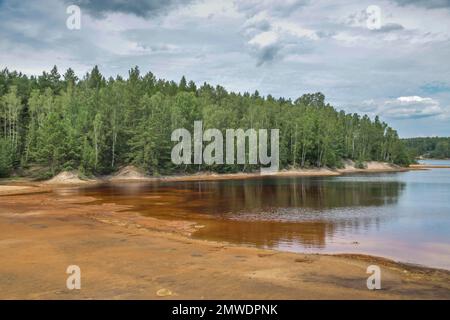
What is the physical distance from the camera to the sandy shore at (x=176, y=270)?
41.3 feet

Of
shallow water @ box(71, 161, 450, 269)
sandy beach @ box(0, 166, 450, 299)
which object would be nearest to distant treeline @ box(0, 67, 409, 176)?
shallow water @ box(71, 161, 450, 269)

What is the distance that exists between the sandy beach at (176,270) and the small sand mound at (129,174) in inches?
2324

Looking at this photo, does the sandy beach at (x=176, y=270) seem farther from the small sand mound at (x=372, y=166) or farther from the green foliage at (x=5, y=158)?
the small sand mound at (x=372, y=166)

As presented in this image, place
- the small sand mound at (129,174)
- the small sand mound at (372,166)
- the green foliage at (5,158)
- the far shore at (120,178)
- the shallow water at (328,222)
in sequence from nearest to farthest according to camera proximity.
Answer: the shallow water at (328,222) → the far shore at (120,178) → the green foliage at (5,158) → the small sand mound at (129,174) → the small sand mound at (372,166)

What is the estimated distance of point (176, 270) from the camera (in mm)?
15359

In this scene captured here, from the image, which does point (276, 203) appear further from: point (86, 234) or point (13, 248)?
point (13, 248)

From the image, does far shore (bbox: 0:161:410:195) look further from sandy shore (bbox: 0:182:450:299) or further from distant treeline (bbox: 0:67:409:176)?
sandy shore (bbox: 0:182:450:299)

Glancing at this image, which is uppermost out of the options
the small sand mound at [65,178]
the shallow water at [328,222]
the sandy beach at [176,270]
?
the small sand mound at [65,178]

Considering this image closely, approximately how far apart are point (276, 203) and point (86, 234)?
23.6m

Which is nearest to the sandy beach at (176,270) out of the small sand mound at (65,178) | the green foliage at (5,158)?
the small sand mound at (65,178)

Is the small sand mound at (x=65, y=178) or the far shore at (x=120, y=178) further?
the small sand mound at (x=65, y=178)

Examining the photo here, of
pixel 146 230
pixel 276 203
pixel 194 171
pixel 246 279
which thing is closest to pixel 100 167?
pixel 194 171

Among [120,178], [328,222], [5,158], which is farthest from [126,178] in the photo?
[328,222]

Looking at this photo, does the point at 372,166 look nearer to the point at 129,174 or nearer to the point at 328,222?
the point at 129,174
